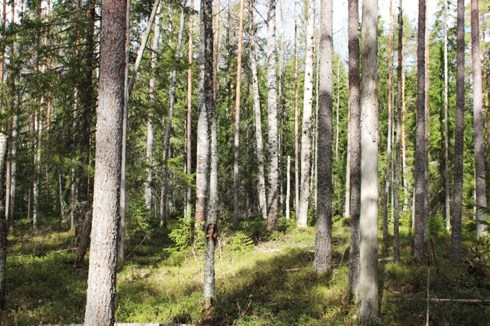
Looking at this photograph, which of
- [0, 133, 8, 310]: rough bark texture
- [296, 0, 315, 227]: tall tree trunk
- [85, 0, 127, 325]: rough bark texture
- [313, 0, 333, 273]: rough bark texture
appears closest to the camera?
[85, 0, 127, 325]: rough bark texture

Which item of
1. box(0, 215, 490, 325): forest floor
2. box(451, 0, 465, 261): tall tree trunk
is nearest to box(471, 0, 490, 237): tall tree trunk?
box(451, 0, 465, 261): tall tree trunk

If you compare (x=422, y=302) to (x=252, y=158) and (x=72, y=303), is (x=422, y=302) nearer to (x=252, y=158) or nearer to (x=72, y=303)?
(x=72, y=303)

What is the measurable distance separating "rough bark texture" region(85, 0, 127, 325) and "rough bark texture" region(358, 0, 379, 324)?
3917 millimetres

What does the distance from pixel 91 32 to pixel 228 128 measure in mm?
16170

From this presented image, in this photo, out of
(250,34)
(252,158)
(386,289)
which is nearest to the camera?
(386,289)

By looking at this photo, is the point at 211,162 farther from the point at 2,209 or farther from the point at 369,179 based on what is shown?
the point at 2,209

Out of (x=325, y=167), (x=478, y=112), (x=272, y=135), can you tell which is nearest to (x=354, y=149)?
(x=325, y=167)

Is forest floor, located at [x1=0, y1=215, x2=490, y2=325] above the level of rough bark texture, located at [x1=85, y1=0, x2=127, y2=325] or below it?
below

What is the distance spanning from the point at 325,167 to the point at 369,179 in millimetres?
3119

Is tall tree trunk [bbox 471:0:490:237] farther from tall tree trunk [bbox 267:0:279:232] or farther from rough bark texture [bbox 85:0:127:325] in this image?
rough bark texture [bbox 85:0:127:325]

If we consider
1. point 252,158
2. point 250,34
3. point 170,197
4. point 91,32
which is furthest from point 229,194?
point 91,32

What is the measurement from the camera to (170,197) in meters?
33.5

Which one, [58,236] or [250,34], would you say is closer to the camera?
[58,236]

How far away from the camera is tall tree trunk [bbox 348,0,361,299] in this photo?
8.02 meters
